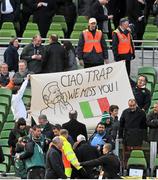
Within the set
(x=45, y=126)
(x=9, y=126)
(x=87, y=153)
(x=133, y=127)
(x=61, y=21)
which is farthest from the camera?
(x=61, y=21)

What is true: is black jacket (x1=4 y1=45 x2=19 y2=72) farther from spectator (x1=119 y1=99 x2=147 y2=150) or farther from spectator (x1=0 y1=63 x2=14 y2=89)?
spectator (x1=119 y1=99 x2=147 y2=150)

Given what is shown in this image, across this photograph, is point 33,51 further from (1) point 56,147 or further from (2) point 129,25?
(1) point 56,147

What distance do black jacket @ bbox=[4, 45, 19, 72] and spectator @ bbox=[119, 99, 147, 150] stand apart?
12.6 ft

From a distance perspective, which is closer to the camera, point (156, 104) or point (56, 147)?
point (56, 147)

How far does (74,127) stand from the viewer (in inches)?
1291

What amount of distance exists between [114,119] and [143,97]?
1.73 m

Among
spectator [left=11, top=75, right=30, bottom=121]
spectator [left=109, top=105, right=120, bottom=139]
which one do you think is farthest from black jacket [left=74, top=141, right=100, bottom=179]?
spectator [left=11, top=75, right=30, bottom=121]

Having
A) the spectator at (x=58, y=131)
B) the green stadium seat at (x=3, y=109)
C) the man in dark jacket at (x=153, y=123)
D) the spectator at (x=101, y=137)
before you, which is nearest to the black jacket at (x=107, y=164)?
the spectator at (x=58, y=131)

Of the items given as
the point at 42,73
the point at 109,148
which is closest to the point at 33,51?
the point at 42,73

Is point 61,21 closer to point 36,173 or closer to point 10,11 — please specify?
point 10,11

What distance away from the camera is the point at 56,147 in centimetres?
3042

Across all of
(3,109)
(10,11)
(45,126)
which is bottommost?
(3,109)

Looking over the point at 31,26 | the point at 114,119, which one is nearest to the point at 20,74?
the point at 114,119

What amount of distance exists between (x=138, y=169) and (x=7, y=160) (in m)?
2.57
